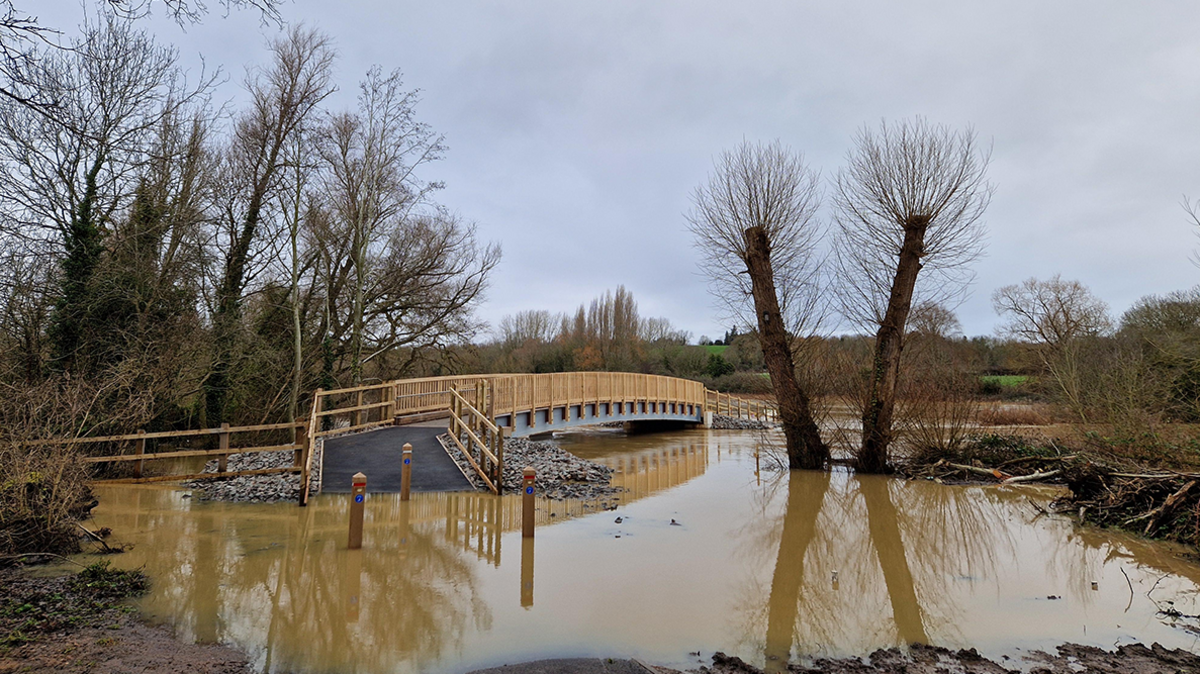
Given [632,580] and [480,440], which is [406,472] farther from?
[632,580]

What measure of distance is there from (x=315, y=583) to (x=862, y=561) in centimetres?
642

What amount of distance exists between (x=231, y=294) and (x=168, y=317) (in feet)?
8.97

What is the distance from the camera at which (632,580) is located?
686 centimetres

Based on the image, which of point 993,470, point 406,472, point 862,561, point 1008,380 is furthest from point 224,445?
point 1008,380

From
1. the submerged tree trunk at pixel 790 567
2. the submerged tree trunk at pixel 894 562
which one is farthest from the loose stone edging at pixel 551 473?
the submerged tree trunk at pixel 894 562

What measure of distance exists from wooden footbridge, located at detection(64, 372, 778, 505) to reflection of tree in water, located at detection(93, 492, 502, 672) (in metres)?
1.46

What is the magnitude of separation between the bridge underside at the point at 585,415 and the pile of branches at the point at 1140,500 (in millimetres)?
12466

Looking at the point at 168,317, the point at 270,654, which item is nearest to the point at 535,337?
the point at 168,317

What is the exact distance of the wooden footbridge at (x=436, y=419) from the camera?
40.6 feet

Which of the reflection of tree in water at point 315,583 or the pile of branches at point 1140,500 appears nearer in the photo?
the reflection of tree in water at point 315,583

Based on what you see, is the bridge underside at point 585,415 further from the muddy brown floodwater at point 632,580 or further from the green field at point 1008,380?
the green field at point 1008,380

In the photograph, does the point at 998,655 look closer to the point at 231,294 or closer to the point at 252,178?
the point at 231,294

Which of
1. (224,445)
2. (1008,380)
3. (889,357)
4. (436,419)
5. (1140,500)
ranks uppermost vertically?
(1008,380)

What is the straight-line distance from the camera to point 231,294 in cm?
1742
